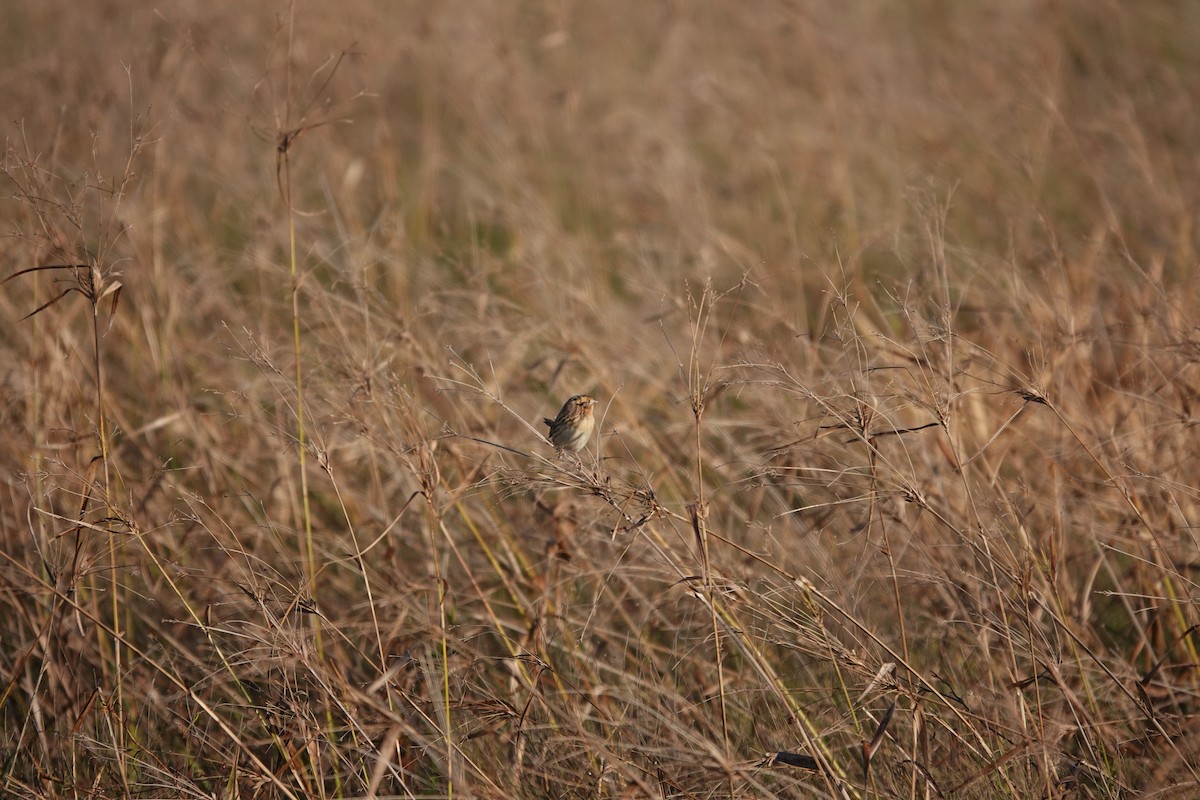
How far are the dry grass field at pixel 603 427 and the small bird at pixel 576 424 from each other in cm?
18

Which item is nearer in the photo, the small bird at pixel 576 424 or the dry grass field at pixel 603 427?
the dry grass field at pixel 603 427

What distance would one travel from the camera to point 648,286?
3.98 meters

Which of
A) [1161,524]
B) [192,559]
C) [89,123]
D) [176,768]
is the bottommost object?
[192,559]

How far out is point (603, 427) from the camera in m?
3.56

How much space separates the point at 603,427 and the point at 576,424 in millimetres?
422

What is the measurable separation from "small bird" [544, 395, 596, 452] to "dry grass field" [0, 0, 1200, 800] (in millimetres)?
184

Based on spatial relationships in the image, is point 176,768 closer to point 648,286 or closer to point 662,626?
point 662,626

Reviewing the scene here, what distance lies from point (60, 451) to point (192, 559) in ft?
1.97

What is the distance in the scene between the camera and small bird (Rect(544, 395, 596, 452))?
313cm

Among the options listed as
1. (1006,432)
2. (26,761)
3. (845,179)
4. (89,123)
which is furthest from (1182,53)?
(26,761)

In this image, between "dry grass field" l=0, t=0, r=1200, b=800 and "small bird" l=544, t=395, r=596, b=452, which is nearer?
"dry grass field" l=0, t=0, r=1200, b=800

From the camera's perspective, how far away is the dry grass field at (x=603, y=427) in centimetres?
244

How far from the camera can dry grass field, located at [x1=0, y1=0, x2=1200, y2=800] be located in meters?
2.44

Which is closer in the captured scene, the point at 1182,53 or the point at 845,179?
the point at 845,179
